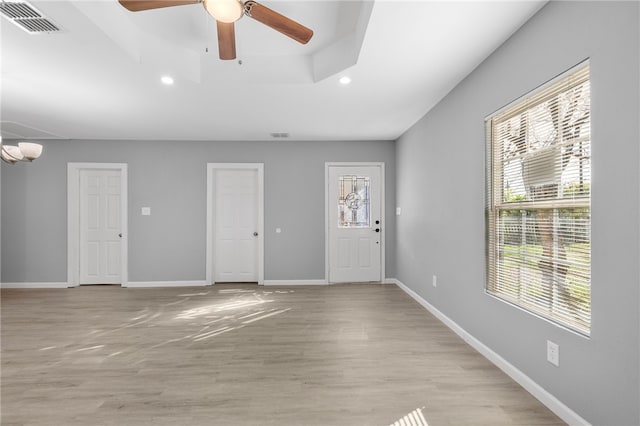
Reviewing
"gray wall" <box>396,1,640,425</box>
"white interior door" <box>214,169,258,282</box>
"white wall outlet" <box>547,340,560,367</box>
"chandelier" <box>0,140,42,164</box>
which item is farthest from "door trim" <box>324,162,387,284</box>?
"chandelier" <box>0,140,42,164</box>

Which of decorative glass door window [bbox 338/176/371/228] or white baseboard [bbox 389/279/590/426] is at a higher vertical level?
decorative glass door window [bbox 338/176/371/228]

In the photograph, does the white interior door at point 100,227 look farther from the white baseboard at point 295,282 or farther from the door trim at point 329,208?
the door trim at point 329,208

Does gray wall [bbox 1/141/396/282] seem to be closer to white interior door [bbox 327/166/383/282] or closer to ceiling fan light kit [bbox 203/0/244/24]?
white interior door [bbox 327/166/383/282]

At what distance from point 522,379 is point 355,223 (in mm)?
3712

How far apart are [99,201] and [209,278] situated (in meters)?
2.36

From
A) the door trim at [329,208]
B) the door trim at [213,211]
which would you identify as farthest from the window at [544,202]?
the door trim at [213,211]

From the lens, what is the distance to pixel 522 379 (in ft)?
7.50

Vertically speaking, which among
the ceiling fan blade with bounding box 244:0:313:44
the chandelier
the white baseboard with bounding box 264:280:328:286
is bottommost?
the white baseboard with bounding box 264:280:328:286

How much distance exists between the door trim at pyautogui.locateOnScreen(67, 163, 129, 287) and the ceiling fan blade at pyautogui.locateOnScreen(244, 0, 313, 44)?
478 centimetres

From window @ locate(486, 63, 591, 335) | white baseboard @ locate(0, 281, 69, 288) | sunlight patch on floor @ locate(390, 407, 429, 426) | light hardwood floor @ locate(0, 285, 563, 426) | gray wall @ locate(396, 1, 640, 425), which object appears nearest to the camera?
gray wall @ locate(396, 1, 640, 425)

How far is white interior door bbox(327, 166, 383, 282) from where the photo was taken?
5.72 meters

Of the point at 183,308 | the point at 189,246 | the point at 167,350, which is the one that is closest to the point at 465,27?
the point at 167,350

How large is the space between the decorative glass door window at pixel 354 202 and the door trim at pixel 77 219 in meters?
3.75

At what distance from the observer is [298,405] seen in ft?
6.92
